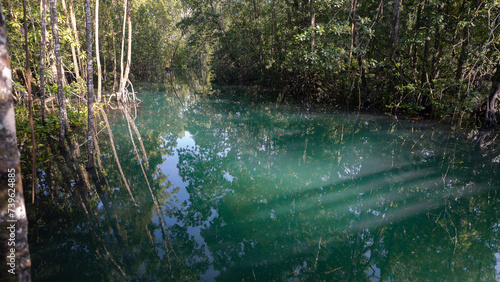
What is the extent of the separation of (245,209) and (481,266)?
342 centimetres

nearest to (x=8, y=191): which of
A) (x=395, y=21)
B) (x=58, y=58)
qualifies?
(x=58, y=58)

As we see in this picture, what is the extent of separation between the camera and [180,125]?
10805 millimetres

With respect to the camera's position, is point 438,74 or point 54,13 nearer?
point 54,13

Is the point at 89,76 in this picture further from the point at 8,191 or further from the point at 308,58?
the point at 308,58

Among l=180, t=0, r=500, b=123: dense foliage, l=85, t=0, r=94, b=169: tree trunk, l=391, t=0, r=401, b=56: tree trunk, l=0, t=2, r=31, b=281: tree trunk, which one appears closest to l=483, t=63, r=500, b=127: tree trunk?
l=180, t=0, r=500, b=123: dense foliage

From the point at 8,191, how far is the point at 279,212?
146 inches

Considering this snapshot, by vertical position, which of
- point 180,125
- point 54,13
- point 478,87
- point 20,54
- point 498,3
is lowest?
point 180,125

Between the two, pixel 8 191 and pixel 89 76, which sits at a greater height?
pixel 89 76

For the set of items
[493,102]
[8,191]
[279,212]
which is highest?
[8,191]

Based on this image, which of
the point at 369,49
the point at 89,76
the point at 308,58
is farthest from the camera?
the point at 369,49

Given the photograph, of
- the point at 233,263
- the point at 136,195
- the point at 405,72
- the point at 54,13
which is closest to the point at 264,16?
the point at 405,72

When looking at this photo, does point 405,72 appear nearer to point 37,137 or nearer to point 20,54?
point 37,137

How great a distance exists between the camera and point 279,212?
186 inches

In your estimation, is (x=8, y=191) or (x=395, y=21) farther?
(x=395, y=21)
